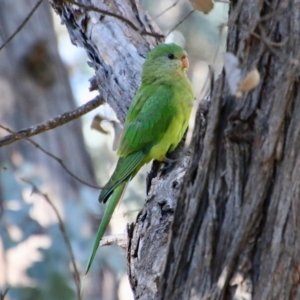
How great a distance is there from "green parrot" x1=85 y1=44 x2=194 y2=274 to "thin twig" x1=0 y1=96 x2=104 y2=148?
0.88 ft

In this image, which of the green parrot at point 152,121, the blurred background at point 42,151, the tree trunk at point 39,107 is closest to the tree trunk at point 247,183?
the green parrot at point 152,121

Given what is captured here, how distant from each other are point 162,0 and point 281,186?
9.86 metres

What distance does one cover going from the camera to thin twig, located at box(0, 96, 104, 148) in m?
3.60

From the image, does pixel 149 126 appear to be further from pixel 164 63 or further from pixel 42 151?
pixel 42 151

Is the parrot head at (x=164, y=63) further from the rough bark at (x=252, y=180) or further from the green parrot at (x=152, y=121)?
the rough bark at (x=252, y=180)

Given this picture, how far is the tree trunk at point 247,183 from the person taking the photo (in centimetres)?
188

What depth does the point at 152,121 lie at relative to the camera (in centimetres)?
410

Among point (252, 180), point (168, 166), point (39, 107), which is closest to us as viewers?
point (252, 180)


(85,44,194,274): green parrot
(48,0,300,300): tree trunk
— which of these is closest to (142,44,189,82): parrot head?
(85,44,194,274): green parrot

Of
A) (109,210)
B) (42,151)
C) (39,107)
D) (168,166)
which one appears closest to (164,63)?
(168,166)

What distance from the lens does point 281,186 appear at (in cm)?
188

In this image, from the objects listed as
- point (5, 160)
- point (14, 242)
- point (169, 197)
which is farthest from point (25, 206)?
point (169, 197)

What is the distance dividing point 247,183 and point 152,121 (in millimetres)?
2216

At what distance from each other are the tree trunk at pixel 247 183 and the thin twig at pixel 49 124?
179 centimetres
